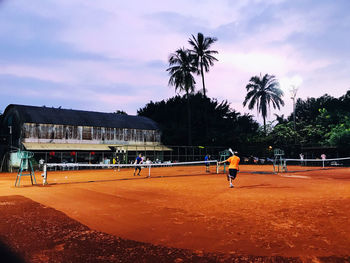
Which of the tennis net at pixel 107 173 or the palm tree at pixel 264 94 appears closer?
the tennis net at pixel 107 173

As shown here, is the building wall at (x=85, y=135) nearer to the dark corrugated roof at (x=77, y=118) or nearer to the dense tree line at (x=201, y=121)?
the dark corrugated roof at (x=77, y=118)

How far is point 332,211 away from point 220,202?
340cm

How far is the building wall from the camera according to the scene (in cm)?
3425

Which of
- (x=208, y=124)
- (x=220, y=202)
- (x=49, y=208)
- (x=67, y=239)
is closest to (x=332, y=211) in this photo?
(x=220, y=202)

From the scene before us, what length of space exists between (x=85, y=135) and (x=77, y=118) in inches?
116

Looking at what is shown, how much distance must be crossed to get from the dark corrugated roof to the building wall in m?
0.63

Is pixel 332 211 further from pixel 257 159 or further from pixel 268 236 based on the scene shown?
pixel 257 159

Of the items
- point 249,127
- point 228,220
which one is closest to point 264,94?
point 249,127

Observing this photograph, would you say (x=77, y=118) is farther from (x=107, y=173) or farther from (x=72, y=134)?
(x=107, y=173)

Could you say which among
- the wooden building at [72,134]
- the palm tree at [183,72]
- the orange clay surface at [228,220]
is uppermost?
the palm tree at [183,72]

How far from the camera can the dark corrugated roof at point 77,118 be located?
3522cm

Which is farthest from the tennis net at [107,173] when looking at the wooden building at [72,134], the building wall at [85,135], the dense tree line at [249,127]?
the dense tree line at [249,127]

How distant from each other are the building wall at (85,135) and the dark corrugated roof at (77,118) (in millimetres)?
626

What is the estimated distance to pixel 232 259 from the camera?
177 inches
